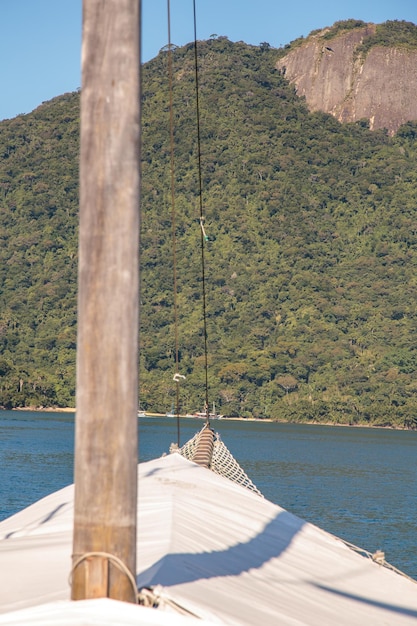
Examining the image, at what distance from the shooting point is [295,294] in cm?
14475

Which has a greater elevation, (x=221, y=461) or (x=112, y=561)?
(x=112, y=561)

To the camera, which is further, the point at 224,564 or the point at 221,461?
the point at 221,461

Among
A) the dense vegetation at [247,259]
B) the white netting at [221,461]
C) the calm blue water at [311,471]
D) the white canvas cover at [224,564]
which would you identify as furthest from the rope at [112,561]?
the dense vegetation at [247,259]

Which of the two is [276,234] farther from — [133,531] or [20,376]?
[133,531]

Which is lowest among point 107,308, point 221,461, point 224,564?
point 221,461

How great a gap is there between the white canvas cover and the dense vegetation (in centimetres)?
11062

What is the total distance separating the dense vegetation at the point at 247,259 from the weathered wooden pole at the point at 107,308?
114 metres

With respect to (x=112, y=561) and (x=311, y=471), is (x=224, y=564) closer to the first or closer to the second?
(x=112, y=561)

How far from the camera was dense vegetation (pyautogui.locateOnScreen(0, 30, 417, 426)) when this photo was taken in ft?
402

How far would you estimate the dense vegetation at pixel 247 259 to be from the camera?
402 ft

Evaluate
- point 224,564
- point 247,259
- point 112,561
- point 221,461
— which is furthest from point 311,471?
point 247,259

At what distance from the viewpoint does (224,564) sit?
474cm

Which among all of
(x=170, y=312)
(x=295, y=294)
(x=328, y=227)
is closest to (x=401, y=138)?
(x=328, y=227)

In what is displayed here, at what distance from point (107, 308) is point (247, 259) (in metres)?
151
